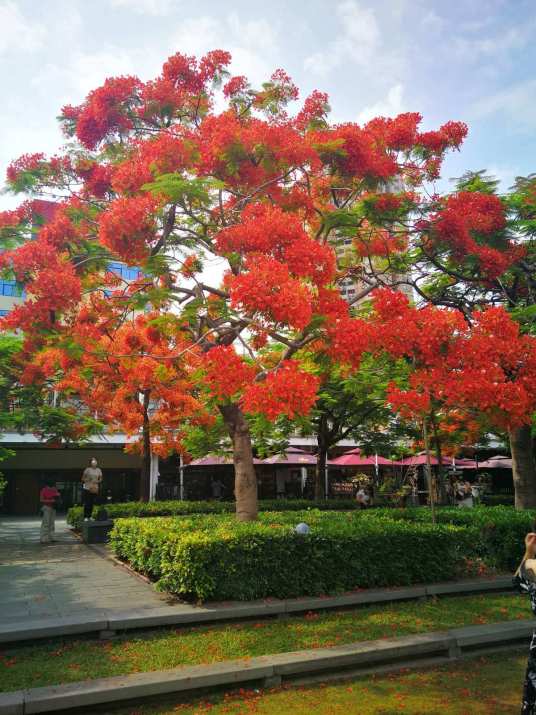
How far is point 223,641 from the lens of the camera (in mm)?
6125

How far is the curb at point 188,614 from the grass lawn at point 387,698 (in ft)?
5.25

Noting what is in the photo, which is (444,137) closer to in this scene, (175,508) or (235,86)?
(235,86)

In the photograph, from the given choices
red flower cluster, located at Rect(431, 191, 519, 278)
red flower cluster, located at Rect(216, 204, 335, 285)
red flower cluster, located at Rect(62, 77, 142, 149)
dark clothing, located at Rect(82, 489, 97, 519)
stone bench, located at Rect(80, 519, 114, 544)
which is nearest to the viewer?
red flower cluster, located at Rect(216, 204, 335, 285)

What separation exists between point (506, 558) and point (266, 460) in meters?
13.6

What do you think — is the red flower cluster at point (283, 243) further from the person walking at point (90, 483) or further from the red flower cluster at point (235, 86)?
the person walking at point (90, 483)

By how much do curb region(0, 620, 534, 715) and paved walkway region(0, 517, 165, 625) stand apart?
6.78ft

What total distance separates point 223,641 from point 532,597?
Result: 10.8 feet

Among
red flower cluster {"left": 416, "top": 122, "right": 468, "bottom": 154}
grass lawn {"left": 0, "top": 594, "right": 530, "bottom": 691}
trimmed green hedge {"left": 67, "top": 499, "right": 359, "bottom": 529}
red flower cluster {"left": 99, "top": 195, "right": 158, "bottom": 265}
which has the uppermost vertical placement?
red flower cluster {"left": 416, "top": 122, "right": 468, "bottom": 154}

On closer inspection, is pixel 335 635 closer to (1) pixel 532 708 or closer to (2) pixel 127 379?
(1) pixel 532 708

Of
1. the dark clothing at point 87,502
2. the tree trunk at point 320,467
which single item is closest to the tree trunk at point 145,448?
the dark clothing at point 87,502

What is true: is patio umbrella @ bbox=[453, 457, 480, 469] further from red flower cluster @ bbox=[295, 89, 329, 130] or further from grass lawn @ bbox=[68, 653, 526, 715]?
grass lawn @ bbox=[68, 653, 526, 715]

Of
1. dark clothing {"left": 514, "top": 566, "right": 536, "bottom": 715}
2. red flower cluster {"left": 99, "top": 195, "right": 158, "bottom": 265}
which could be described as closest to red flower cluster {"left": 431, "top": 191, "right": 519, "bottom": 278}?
red flower cluster {"left": 99, "top": 195, "right": 158, "bottom": 265}

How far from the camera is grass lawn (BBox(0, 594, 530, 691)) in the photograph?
17.3ft

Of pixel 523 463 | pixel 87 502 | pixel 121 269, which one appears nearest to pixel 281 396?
pixel 523 463
